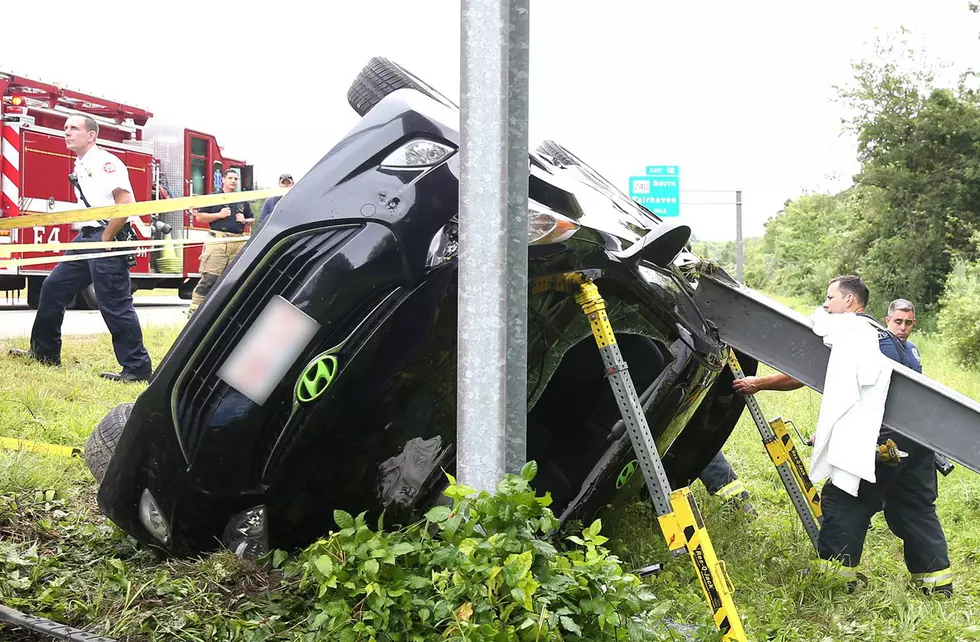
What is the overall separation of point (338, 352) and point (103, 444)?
1490 millimetres

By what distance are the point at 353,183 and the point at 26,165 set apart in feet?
39.2

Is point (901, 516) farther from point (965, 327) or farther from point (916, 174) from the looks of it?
point (916, 174)

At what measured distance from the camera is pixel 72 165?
13.1 metres

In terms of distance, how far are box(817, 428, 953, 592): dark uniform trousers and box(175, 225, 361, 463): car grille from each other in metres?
2.53

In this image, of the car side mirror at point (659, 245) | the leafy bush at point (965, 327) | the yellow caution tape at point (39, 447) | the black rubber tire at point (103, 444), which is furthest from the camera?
the leafy bush at point (965, 327)

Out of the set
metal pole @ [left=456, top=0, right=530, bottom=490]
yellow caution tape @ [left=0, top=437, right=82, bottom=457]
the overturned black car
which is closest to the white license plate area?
the overturned black car

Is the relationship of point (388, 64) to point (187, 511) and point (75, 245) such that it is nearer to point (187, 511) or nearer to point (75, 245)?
point (187, 511)

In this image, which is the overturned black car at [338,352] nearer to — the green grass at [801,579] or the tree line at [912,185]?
the green grass at [801,579]

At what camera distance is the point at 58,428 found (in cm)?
469

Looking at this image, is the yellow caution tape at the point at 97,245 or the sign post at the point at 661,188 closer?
the yellow caution tape at the point at 97,245

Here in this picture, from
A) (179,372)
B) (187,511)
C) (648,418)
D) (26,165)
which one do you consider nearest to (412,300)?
(179,372)

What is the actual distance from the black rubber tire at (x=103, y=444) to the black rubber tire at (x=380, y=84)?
139 cm

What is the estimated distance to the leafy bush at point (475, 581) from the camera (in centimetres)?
196

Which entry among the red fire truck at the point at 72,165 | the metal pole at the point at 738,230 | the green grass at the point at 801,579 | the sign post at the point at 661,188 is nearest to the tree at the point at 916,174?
the metal pole at the point at 738,230
